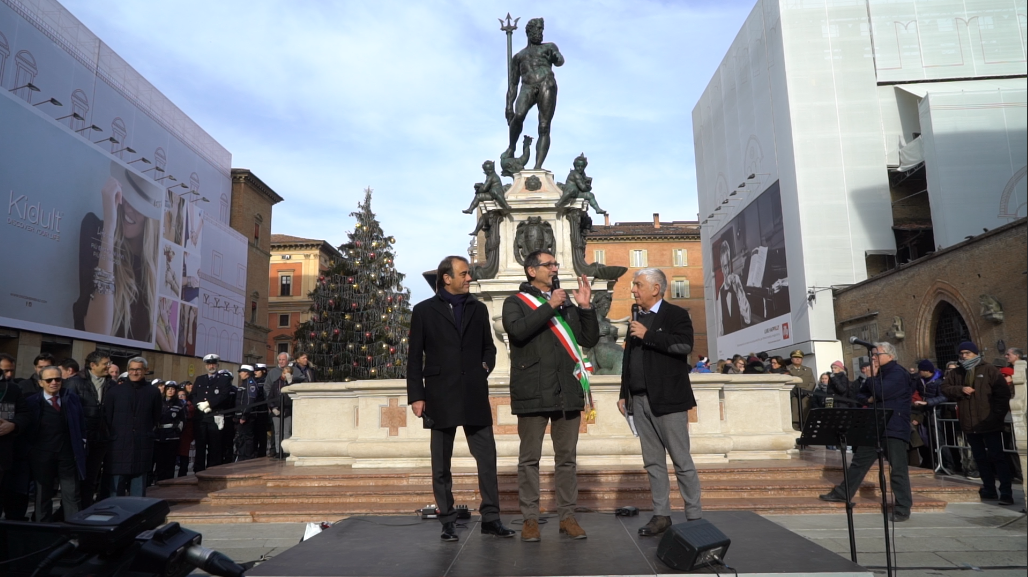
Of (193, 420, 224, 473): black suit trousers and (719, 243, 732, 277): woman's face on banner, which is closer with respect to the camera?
(193, 420, 224, 473): black suit trousers

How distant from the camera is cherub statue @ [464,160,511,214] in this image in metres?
11.1

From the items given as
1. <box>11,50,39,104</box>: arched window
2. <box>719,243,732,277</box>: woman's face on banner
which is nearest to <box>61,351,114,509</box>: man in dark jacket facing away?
<box>11,50,39,104</box>: arched window

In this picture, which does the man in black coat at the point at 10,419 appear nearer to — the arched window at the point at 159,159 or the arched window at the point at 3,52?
the arched window at the point at 3,52

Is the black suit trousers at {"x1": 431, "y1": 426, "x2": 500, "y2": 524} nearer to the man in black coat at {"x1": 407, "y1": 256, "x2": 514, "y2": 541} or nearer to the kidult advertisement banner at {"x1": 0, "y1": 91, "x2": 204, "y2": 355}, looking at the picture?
the man in black coat at {"x1": 407, "y1": 256, "x2": 514, "y2": 541}

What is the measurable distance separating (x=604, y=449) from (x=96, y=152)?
2206 centimetres

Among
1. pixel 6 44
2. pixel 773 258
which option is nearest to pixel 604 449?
pixel 6 44

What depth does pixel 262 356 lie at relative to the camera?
51.6m

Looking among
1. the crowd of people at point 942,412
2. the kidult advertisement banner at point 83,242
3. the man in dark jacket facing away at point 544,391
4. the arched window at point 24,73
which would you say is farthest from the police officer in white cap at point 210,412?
the arched window at point 24,73

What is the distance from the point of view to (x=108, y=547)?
379 cm

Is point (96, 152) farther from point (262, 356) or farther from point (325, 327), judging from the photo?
point (262, 356)

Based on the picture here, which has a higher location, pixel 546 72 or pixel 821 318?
pixel 546 72

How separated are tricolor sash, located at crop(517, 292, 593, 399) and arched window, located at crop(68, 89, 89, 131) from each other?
25.4 m

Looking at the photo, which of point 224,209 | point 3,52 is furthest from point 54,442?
point 224,209

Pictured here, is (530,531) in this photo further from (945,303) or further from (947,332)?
(947,332)
